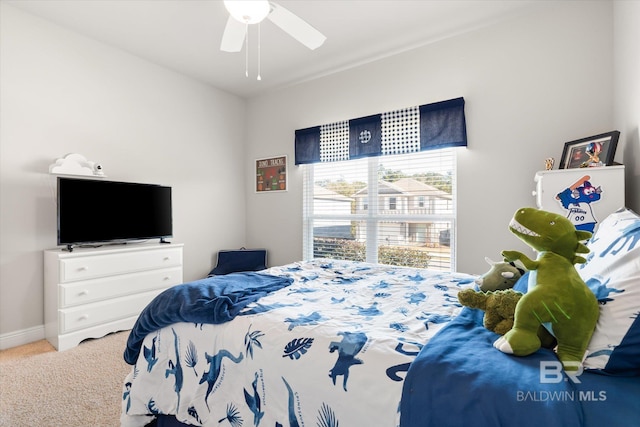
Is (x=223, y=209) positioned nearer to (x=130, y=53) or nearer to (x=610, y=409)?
(x=130, y=53)

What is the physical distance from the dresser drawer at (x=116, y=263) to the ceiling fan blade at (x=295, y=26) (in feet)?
7.83

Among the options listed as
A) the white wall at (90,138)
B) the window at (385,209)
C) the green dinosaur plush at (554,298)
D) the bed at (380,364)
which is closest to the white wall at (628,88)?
the bed at (380,364)

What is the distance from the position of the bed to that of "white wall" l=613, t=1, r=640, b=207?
96 cm

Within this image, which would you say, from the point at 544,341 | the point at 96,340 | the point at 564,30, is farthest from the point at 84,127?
the point at 564,30

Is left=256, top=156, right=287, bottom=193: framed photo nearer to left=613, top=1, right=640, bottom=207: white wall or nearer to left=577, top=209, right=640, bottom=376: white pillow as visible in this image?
left=613, top=1, right=640, bottom=207: white wall

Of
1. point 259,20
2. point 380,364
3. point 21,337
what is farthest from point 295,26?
point 21,337

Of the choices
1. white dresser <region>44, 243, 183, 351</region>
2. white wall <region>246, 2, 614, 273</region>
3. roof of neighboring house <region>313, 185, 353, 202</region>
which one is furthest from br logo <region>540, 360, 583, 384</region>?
white dresser <region>44, 243, 183, 351</region>

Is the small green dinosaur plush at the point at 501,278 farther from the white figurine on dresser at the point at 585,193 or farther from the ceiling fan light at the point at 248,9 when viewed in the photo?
the ceiling fan light at the point at 248,9

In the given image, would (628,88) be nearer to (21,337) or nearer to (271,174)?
(271,174)

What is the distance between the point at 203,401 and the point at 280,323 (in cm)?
48

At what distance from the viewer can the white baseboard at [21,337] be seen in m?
2.60

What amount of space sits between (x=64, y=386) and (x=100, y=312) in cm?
85

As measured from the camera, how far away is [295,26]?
2.02 metres

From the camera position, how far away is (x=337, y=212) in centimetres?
385
